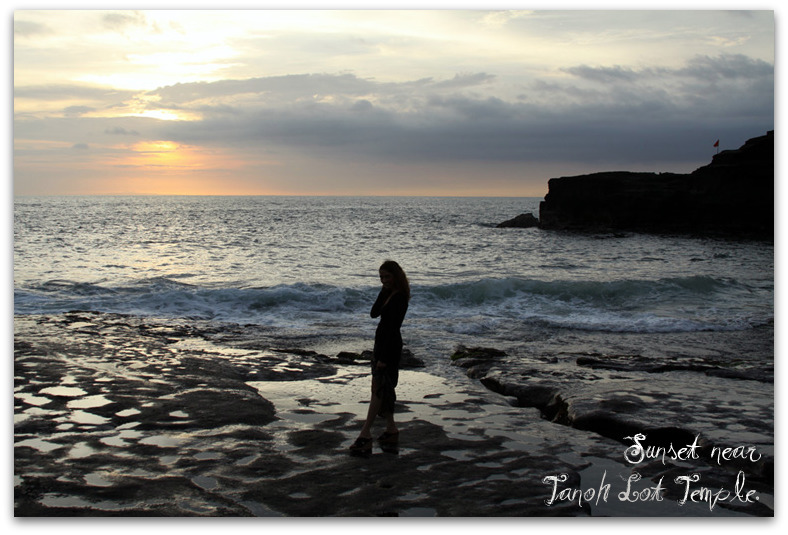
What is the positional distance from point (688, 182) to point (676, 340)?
138 feet

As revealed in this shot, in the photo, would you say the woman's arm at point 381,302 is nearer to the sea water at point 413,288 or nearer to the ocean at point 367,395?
the ocean at point 367,395

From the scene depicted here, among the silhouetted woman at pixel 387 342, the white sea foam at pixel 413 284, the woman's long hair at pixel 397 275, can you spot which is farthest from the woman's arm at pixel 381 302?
the white sea foam at pixel 413 284

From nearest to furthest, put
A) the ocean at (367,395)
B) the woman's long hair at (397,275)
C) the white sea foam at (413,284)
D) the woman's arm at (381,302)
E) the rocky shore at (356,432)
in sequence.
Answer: the rocky shore at (356,432) < the ocean at (367,395) < the woman's long hair at (397,275) < the woman's arm at (381,302) < the white sea foam at (413,284)

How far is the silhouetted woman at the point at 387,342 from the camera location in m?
5.60

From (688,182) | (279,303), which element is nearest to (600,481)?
(279,303)

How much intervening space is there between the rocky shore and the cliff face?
108 ft

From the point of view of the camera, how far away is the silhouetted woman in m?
5.60

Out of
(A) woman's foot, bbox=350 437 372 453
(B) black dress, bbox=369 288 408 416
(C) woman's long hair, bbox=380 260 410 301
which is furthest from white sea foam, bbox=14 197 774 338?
(C) woman's long hair, bbox=380 260 410 301

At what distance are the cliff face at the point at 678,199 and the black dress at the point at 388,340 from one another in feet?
117

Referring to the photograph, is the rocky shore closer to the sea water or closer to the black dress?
the black dress

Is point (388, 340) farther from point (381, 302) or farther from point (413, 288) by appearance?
point (413, 288)

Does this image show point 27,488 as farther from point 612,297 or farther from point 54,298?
point 612,297

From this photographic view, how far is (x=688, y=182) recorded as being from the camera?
4950cm

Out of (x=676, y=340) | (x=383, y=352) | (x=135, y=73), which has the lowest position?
(x=676, y=340)
